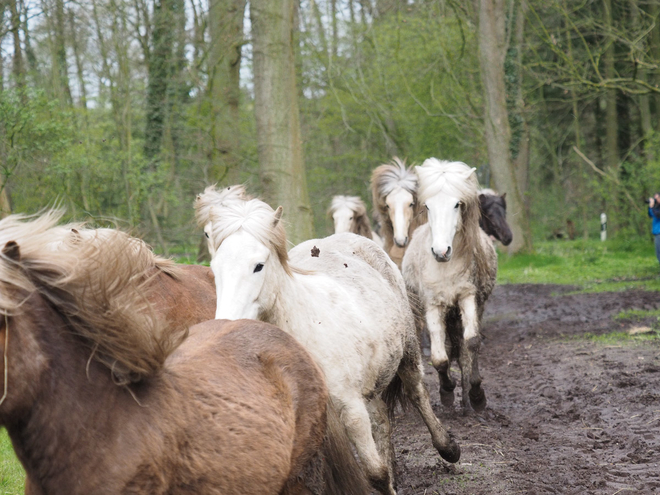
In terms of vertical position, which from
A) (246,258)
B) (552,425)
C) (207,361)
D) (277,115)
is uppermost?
(277,115)

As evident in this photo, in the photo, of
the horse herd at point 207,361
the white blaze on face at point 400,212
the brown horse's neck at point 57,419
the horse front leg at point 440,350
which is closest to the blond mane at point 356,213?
the white blaze on face at point 400,212

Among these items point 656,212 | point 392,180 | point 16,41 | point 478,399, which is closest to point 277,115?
point 392,180

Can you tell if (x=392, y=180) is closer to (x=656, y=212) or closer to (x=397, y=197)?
(x=397, y=197)

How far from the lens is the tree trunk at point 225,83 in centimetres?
1293

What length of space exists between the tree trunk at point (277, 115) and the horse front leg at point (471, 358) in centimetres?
280

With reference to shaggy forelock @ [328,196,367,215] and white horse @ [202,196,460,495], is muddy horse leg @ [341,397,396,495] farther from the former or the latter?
shaggy forelock @ [328,196,367,215]

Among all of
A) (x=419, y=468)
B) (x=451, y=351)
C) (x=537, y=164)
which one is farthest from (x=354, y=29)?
(x=419, y=468)

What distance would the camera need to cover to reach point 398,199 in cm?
832

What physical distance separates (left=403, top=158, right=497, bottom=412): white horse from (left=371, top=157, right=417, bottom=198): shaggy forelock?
1208 mm

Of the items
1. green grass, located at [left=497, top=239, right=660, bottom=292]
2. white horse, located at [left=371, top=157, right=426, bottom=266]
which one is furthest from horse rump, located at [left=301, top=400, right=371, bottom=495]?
green grass, located at [left=497, top=239, right=660, bottom=292]

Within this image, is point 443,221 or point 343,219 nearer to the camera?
point 443,221

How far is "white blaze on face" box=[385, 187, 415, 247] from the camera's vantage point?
8227 mm

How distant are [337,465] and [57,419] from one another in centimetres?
157

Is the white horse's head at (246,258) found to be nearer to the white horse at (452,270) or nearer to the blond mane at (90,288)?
the blond mane at (90,288)
